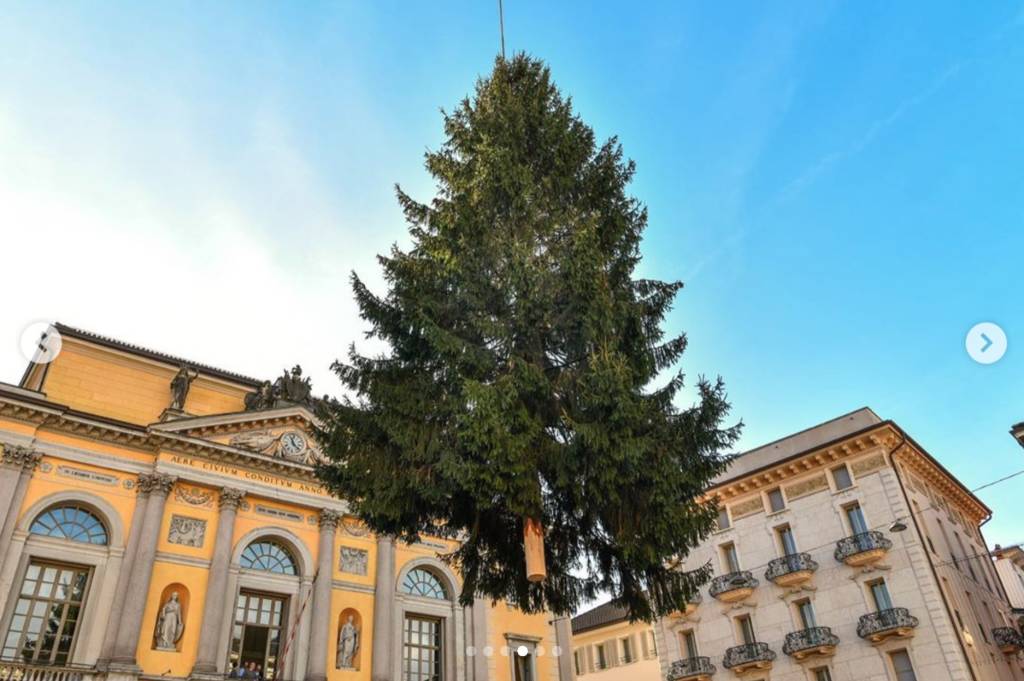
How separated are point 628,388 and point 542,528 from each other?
257cm

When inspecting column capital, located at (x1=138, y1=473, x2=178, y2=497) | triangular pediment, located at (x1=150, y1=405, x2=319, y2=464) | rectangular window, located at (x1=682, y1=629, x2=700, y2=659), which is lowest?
rectangular window, located at (x1=682, y1=629, x2=700, y2=659)

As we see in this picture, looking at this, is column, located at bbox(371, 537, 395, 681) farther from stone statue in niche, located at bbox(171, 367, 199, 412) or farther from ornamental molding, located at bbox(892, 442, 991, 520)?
ornamental molding, located at bbox(892, 442, 991, 520)

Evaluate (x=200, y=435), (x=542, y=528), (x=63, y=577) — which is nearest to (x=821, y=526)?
(x=542, y=528)

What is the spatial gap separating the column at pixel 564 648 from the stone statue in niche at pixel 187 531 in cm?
1438

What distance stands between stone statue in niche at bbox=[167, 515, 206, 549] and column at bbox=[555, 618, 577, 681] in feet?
47.2

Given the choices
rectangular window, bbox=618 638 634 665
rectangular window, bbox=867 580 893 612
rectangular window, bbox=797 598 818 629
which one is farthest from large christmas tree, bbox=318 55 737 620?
rectangular window, bbox=618 638 634 665

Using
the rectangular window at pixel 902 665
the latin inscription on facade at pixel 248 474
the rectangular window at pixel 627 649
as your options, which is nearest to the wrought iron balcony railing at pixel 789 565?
the rectangular window at pixel 902 665

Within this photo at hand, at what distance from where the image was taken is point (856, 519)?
90.8 ft

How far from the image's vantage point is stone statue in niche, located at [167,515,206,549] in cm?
2448

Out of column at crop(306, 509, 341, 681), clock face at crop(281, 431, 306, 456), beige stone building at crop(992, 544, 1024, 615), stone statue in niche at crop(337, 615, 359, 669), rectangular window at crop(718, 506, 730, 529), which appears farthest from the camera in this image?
beige stone building at crop(992, 544, 1024, 615)

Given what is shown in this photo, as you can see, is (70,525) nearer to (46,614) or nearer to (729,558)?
(46,614)

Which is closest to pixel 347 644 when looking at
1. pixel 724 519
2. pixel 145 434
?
pixel 145 434

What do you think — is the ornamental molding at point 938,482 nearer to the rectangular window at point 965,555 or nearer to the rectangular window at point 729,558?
the rectangular window at point 965,555

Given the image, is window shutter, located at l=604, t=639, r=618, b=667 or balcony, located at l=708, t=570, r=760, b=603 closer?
balcony, located at l=708, t=570, r=760, b=603
